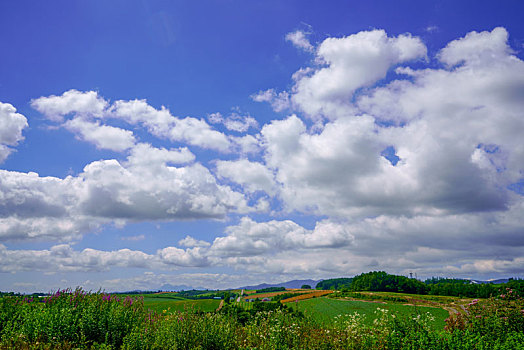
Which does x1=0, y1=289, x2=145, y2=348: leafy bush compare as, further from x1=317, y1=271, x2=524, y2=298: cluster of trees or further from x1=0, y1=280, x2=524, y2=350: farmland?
x1=317, y1=271, x2=524, y2=298: cluster of trees

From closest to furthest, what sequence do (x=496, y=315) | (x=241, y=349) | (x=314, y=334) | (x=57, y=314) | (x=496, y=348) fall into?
(x=496, y=348)
(x=241, y=349)
(x=57, y=314)
(x=314, y=334)
(x=496, y=315)

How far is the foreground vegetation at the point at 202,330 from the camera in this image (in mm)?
8648

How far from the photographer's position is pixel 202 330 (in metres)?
9.91

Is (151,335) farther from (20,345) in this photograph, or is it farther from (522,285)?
(522,285)

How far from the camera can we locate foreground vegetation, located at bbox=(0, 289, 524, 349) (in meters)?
8.65

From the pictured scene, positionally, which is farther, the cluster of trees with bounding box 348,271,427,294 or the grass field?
the cluster of trees with bounding box 348,271,427,294

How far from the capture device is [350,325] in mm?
11430

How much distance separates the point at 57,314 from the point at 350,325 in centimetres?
902

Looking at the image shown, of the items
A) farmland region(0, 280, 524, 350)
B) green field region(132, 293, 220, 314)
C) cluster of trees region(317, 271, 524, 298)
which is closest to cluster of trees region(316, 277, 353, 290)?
cluster of trees region(317, 271, 524, 298)

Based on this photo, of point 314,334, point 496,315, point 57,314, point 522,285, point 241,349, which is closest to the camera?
point 241,349

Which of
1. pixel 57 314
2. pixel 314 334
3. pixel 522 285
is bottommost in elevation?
pixel 522 285

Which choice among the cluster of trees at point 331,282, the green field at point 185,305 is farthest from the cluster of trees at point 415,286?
the cluster of trees at point 331,282

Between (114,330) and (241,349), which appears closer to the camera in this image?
(241,349)

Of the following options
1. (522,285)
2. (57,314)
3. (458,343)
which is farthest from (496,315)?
(522,285)
